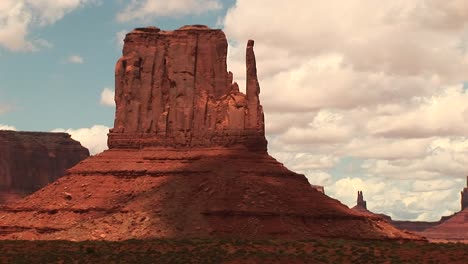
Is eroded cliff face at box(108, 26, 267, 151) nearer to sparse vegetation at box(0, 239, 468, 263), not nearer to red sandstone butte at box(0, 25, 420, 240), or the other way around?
red sandstone butte at box(0, 25, 420, 240)

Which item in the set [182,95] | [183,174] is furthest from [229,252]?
[182,95]

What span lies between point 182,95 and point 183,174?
1245cm

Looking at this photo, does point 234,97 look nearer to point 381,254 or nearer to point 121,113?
point 121,113

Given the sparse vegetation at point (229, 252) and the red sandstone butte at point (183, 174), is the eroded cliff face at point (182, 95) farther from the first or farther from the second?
the sparse vegetation at point (229, 252)

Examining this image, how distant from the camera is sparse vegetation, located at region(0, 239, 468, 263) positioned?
80.6m

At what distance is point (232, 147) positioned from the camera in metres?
118

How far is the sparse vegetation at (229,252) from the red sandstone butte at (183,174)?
16422 millimetres

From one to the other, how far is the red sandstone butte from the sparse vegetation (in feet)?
53.9

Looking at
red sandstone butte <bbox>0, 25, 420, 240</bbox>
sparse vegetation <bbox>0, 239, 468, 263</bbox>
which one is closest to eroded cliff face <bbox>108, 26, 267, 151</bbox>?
red sandstone butte <bbox>0, 25, 420, 240</bbox>

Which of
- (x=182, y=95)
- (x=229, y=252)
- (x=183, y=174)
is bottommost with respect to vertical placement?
(x=229, y=252)

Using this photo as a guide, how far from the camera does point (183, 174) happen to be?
11638 cm

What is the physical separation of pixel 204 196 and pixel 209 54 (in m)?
20.8

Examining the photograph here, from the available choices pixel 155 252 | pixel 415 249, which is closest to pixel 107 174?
pixel 155 252

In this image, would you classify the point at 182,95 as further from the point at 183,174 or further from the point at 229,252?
the point at 229,252
